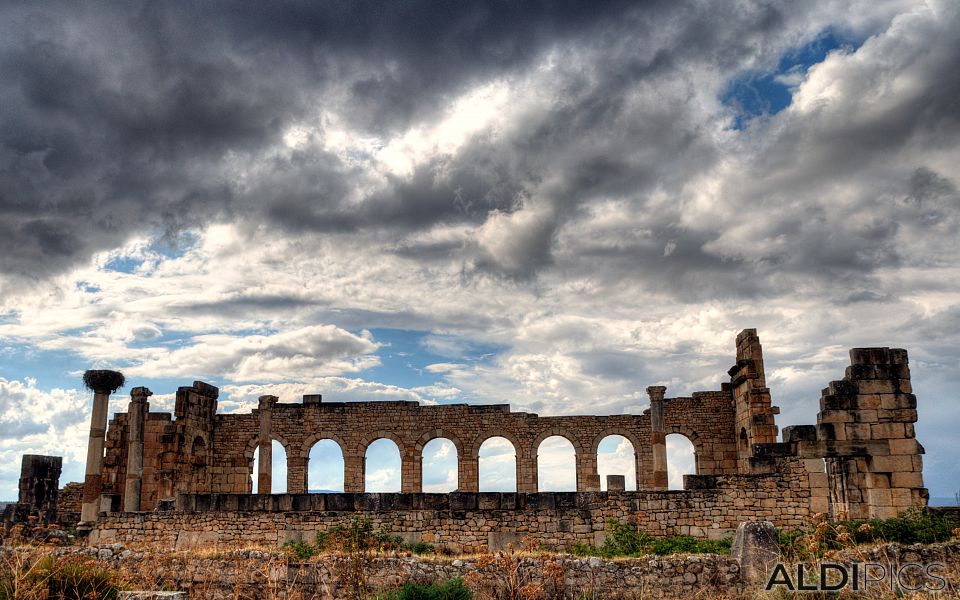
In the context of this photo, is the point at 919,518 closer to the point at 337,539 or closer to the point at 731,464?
the point at 337,539

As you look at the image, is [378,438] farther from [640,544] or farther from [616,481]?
[640,544]

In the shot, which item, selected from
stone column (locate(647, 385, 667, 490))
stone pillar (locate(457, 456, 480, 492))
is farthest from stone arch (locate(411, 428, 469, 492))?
stone column (locate(647, 385, 667, 490))

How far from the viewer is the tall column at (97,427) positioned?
69.3 feet

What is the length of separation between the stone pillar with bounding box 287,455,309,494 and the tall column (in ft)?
19.4

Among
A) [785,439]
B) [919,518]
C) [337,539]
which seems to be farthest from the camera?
[785,439]

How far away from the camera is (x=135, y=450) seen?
21.2 m

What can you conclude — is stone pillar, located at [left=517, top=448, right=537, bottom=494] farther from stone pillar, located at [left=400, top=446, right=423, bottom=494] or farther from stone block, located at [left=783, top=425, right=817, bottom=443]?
stone block, located at [left=783, top=425, right=817, bottom=443]

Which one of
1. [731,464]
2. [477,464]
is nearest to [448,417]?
[477,464]

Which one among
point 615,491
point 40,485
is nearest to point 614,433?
point 615,491

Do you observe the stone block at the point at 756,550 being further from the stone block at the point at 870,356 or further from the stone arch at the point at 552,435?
the stone arch at the point at 552,435

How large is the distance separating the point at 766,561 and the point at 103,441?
19295 mm

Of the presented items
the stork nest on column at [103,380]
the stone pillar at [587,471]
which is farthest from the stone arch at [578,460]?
the stork nest on column at [103,380]

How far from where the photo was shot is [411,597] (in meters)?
8.05

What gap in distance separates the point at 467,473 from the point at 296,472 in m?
5.98
